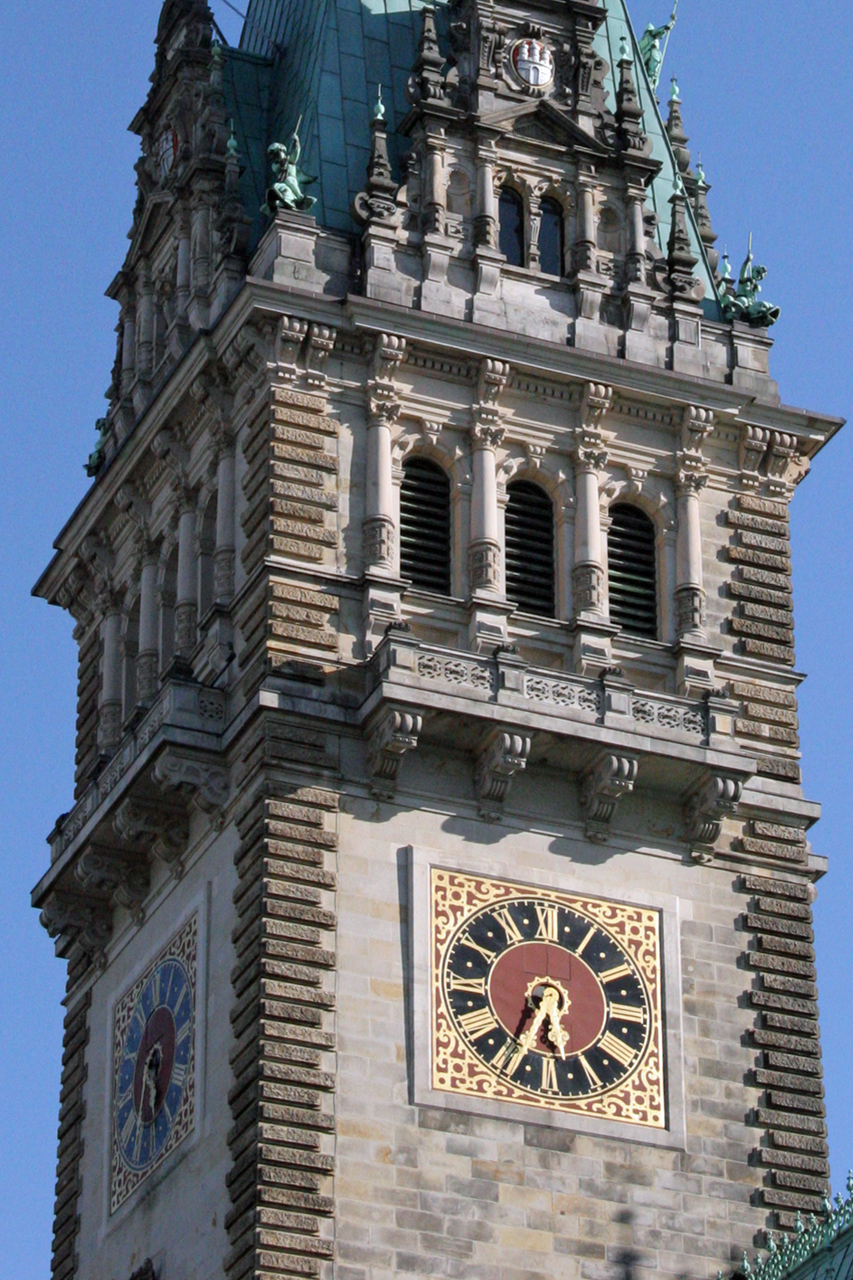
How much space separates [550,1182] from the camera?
46.6 m

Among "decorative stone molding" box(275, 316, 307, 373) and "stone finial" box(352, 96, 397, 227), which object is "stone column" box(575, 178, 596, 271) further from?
"decorative stone molding" box(275, 316, 307, 373)

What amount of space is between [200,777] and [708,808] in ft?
22.3

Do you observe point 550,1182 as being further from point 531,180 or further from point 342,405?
point 531,180

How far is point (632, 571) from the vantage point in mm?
51875

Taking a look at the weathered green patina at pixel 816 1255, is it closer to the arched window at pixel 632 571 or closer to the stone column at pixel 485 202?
the arched window at pixel 632 571

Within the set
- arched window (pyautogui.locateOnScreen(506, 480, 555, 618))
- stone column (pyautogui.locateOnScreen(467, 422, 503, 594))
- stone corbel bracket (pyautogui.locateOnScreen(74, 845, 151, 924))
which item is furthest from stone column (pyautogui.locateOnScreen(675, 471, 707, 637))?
stone corbel bracket (pyautogui.locateOnScreen(74, 845, 151, 924))

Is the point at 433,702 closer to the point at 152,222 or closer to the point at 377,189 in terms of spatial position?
the point at 377,189

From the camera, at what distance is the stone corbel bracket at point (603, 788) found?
48938 mm

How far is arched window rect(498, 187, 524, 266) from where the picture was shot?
5341cm

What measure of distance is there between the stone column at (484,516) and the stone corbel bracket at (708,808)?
12.7 feet

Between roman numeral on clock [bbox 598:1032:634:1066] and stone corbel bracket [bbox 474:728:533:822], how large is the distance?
3234 mm

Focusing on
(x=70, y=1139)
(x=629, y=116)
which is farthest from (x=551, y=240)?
(x=70, y=1139)

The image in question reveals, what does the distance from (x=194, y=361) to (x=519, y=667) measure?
693cm

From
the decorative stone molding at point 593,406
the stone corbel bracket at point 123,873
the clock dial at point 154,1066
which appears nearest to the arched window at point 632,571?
the decorative stone molding at point 593,406
